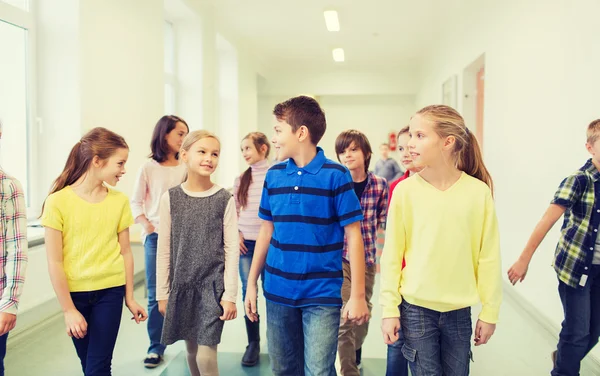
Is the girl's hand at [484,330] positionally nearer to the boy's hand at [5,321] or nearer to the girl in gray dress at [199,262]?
the girl in gray dress at [199,262]

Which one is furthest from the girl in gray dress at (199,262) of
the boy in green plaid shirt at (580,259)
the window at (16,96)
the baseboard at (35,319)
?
the window at (16,96)

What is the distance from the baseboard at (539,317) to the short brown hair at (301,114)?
199 cm

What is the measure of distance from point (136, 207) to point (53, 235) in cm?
97

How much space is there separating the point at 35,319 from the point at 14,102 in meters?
1.56

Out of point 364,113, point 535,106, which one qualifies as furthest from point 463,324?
point 364,113

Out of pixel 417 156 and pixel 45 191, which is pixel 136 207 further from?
pixel 417 156

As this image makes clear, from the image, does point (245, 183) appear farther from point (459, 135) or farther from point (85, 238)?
point (459, 135)

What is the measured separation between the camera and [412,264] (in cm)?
151

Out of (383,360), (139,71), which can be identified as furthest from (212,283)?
(139,71)

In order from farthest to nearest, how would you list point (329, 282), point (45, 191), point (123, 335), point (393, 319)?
point (45, 191)
point (123, 335)
point (329, 282)
point (393, 319)

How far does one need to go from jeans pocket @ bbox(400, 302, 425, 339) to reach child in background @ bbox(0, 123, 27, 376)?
120 centimetres

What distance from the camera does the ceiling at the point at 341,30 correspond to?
6.74 metres

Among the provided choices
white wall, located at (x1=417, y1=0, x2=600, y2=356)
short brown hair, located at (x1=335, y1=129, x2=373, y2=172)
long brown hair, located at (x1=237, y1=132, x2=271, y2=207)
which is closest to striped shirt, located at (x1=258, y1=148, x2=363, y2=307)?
short brown hair, located at (x1=335, y1=129, x2=373, y2=172)

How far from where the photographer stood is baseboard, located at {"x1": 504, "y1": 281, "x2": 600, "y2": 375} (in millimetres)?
2625
